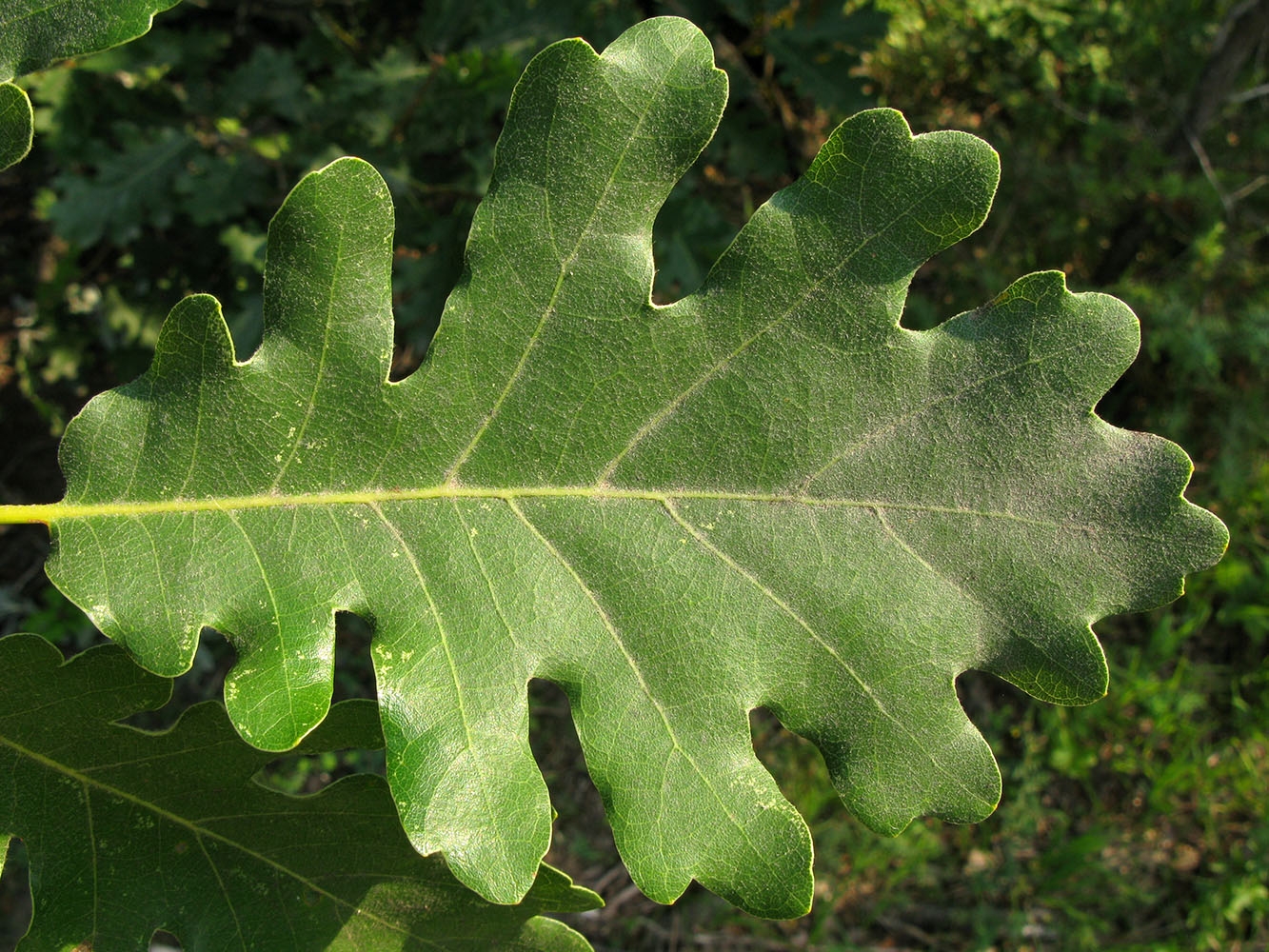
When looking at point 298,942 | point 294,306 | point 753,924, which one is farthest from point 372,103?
point 753,924

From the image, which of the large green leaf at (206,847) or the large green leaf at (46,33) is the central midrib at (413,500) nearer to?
the large green leaf at (206,847)

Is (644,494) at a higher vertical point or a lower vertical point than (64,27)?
lower

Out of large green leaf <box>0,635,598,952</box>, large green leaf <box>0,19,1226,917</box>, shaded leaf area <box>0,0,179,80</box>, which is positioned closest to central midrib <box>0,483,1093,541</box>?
large green leaf <box>0,19,1226,917</box>

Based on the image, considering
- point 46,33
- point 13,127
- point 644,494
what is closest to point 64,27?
point 46,33

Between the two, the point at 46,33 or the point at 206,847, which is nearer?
the point at 46,33

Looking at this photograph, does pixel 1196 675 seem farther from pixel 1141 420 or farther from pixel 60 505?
pixel 60 505

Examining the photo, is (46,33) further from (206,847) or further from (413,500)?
(206,847)
